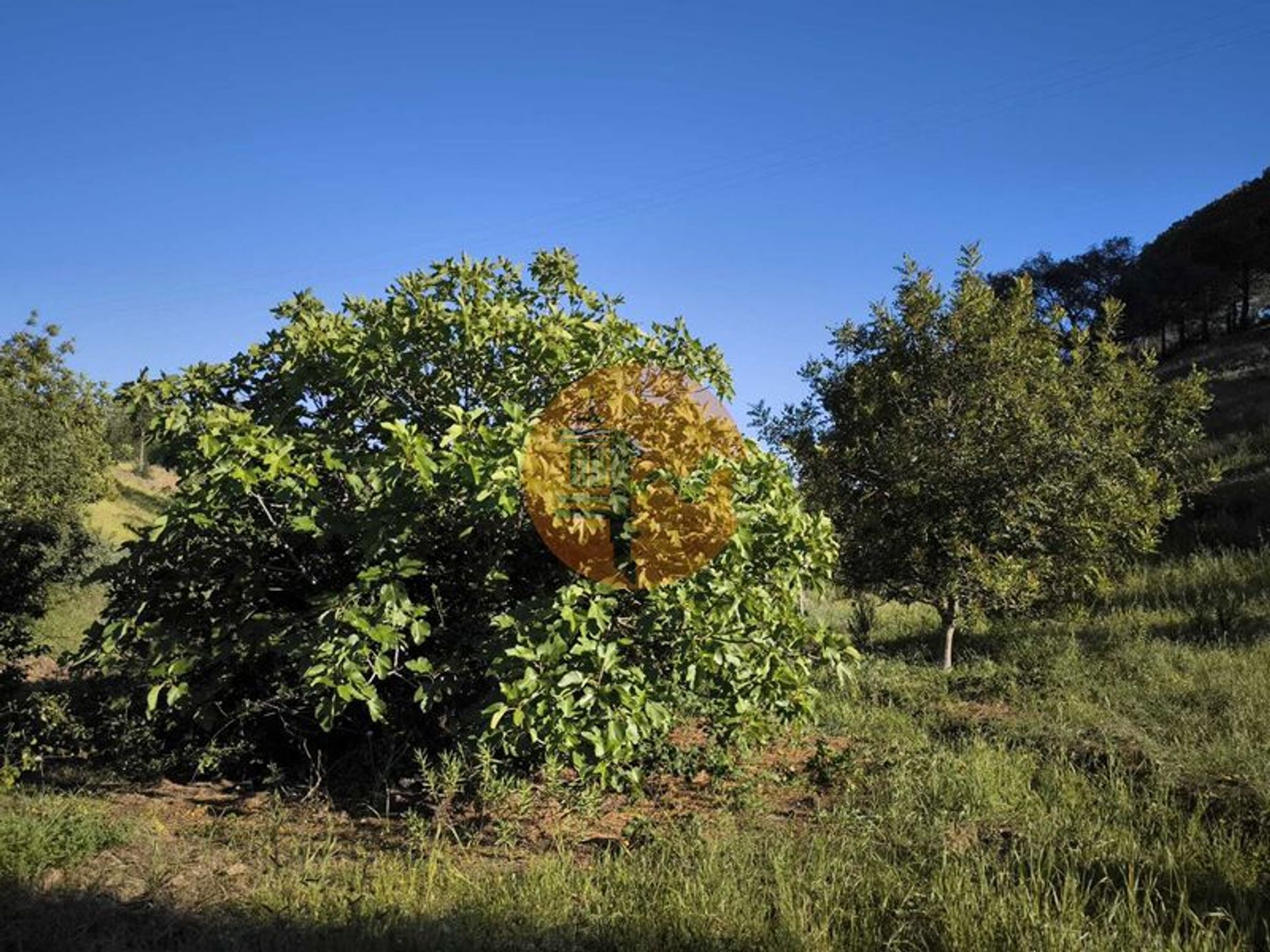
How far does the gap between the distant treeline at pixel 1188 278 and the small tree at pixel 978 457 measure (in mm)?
33371

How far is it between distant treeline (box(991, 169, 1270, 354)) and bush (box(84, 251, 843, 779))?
3880 centimetres

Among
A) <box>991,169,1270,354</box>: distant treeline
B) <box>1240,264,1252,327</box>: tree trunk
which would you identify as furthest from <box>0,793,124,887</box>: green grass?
<box>1240,264,1252,327</box>: tree trunk

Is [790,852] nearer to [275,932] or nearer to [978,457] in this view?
[275,932]

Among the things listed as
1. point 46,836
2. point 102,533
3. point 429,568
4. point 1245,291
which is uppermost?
point 1245,291

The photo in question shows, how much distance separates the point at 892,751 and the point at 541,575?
293 cm

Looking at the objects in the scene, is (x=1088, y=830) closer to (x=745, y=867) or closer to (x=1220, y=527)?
(x=745, y=867)

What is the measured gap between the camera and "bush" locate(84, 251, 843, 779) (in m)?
4.09

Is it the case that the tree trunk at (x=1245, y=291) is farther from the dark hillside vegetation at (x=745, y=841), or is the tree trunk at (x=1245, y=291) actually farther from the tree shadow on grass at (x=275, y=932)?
the tree shadow on grass at (x=275, y=932)

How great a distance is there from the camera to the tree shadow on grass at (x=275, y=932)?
306 cm

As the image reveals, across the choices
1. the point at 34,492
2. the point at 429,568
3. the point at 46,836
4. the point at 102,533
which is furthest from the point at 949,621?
the point at 102,533

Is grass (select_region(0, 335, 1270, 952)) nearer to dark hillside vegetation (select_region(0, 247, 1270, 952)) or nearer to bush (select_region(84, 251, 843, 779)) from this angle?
dark hillside vegetation (select_region(0, 247, 1270, 952))

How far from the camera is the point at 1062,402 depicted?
26.8ft

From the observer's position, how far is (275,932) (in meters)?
3.17

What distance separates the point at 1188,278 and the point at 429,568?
46.3 metres
